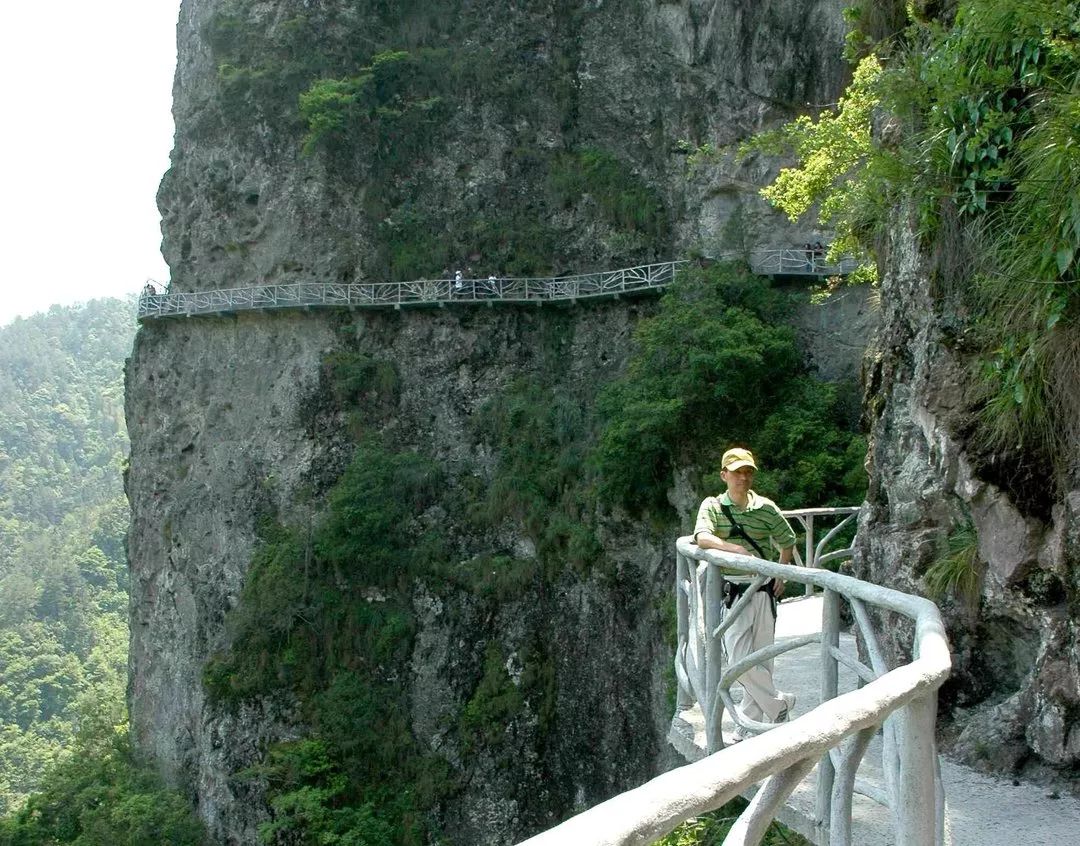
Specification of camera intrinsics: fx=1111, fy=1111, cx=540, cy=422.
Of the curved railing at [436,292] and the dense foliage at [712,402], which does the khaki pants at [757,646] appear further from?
the curved railing at [436,292]

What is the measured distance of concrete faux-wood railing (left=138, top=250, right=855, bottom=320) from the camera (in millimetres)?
23516

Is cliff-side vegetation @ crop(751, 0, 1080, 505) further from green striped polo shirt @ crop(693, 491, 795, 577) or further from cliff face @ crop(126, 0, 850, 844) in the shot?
cliff face @ crop(126, 0, 850, 844)

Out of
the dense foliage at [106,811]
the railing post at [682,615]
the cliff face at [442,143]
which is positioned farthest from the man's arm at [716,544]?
the dense foliage at [106,811]

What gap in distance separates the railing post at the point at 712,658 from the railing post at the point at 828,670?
858mm

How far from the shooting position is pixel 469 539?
77.9 ft

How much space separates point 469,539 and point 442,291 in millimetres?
5520

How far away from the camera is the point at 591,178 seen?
24.9 metres

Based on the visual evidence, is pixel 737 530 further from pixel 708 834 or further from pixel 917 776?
pixel 708 834

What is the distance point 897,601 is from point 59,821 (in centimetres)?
2539

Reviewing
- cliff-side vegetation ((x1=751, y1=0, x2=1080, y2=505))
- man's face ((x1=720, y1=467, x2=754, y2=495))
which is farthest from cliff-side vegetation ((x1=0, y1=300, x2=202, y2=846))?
cliff-side vegetation ((x1=751, y1=0, x2=1080, y2=505))

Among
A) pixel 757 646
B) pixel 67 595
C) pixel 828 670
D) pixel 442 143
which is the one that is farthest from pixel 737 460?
pixel 67 595

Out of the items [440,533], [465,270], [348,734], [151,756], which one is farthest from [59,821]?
[465,270]

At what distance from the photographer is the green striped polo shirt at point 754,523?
5016 mm

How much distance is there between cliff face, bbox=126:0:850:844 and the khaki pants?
17.2 m
